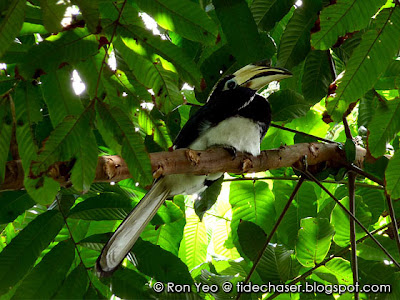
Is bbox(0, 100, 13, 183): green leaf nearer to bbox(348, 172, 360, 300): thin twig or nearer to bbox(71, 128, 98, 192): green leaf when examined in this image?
bbox(71, 128, 98, 192): green leaf

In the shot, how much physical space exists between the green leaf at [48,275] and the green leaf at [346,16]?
0.93 meters

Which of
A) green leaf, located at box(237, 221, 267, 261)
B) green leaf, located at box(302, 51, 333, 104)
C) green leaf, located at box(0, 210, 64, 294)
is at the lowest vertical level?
green leaf, located at box(237, 221, 267, 261)

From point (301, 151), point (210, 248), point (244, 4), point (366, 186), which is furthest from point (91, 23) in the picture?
point (210, 248)

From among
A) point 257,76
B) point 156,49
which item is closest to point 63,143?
point 156,49

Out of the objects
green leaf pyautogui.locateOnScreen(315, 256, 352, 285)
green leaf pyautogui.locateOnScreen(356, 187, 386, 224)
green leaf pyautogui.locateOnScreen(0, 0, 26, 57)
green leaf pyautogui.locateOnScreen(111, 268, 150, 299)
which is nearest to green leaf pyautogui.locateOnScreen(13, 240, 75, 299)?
green leaf pyautogui.locateOnScreen(111, 268, 150, 299)

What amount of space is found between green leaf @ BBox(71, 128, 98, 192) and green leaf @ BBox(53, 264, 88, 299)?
46 cm

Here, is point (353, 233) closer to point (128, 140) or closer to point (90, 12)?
point (128, 140)

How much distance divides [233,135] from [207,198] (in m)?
0.27

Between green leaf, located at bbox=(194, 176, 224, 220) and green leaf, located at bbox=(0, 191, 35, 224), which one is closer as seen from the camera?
green leaf, located at bbox=(0, 191, 35, 224)

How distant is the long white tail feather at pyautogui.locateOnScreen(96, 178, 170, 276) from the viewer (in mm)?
1476

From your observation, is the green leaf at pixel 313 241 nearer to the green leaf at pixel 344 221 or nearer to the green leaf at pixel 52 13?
the green leaf at pixel 344 221

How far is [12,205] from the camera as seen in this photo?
61.6 inches

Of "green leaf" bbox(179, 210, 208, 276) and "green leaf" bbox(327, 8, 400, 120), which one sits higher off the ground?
"green leaf" bbox(327, 8, 400, 120)

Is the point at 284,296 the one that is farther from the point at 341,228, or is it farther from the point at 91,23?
the point at 91,23
